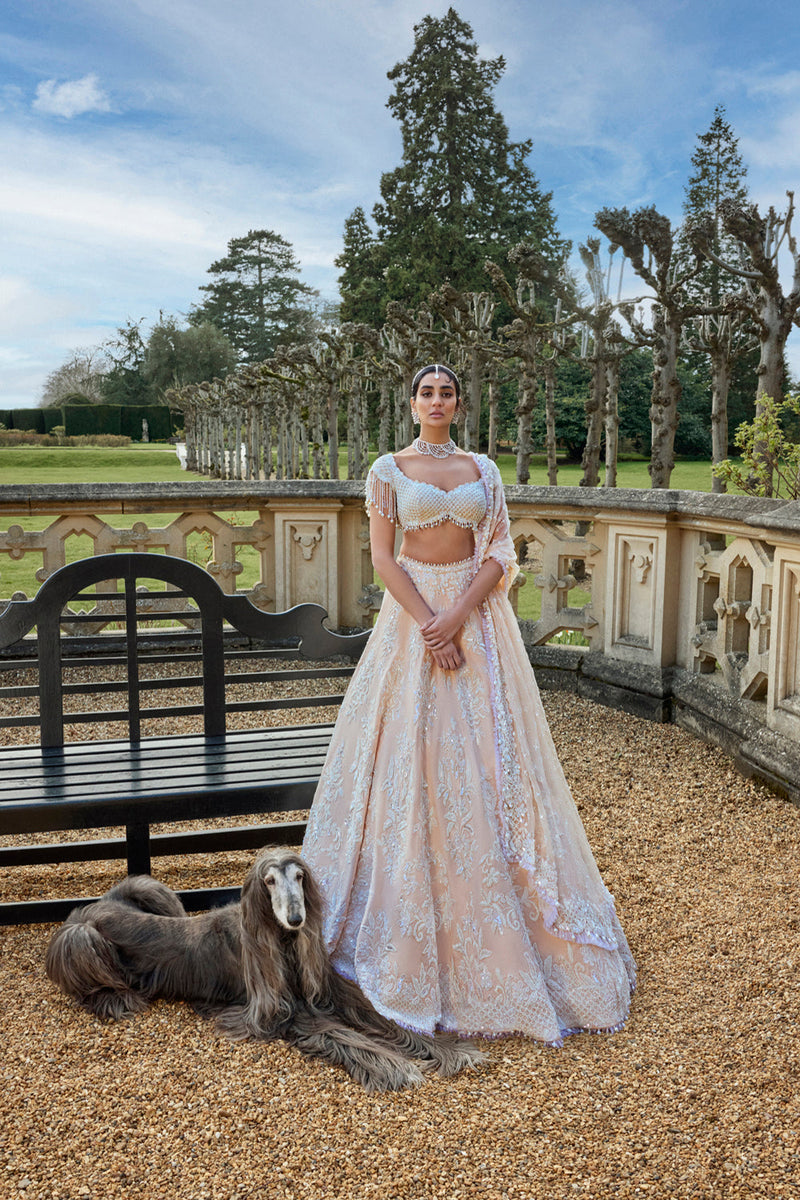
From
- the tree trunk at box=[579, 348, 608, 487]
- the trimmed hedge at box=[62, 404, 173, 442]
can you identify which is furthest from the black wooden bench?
the trimmed hedge at box=[62, 404, 173, 442]

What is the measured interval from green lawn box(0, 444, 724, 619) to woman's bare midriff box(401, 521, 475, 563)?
8.34 m

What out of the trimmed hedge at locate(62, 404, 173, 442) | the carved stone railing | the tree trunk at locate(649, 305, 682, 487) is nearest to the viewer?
the carved stone railing

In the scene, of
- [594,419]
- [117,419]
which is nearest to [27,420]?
[117,419]

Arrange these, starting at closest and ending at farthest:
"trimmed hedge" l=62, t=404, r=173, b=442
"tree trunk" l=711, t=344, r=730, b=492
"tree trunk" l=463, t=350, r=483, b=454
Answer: "tree trunk" l=711, t=344, r=730, b=492
"tree trunk" l=463, t=350, r=483, b=454
"trimmed hedge" l=62, t=404, r=173, b=442

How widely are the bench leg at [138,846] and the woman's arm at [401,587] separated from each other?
125cm

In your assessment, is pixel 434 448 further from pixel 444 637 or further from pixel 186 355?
pixel 186 355

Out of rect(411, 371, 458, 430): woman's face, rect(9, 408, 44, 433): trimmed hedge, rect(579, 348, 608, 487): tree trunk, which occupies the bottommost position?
rect(411, 371, 458, 430): woman's face

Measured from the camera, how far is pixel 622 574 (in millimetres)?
5641

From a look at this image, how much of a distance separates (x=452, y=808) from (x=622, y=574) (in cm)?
320

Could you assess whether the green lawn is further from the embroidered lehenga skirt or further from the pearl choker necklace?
the embroidered lehenga skirt

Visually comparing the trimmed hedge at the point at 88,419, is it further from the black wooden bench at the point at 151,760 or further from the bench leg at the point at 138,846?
the bench leg at the point at 138,846

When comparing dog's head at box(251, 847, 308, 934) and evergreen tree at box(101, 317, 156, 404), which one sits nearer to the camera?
dog's head at box(251, 847, 308, 934)

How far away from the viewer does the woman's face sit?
2973 millimetres

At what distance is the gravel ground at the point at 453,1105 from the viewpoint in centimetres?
202
